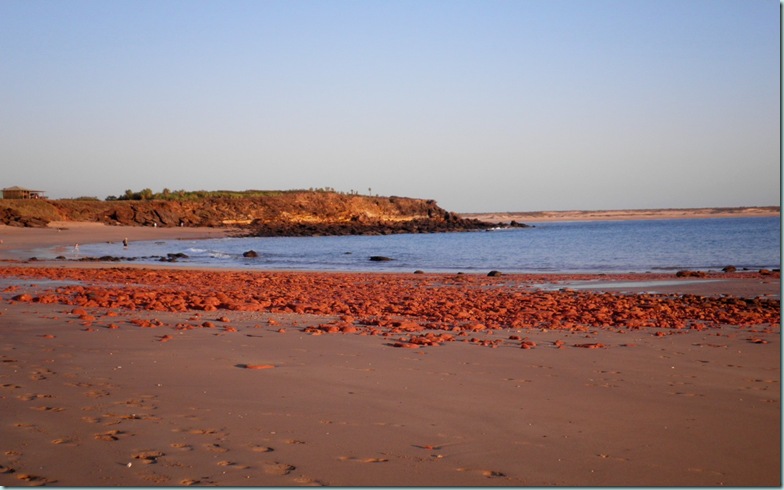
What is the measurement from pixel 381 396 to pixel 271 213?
310 ft

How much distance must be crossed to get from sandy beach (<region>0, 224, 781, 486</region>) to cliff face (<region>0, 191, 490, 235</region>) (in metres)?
55.2

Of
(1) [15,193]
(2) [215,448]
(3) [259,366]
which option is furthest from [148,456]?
(1) [15,193]

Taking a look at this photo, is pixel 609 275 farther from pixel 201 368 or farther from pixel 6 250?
pixel 6 250

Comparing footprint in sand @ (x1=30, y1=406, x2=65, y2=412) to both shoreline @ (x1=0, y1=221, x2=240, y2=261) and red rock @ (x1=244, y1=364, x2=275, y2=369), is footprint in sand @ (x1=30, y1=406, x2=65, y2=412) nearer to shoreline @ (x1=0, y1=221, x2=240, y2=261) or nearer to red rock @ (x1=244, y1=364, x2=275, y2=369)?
red rock @ (x1=244, y1=364, x2=275, y2=369)

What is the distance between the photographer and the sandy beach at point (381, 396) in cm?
471

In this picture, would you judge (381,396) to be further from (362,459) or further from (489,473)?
(489,473)

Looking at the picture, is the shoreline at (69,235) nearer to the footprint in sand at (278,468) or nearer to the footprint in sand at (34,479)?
the footprint in sand at (34,479)

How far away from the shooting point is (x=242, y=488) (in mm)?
4316

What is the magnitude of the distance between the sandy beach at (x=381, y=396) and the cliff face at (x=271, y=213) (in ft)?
181

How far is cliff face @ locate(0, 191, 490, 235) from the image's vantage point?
71.9 m

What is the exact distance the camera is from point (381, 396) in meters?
6.54

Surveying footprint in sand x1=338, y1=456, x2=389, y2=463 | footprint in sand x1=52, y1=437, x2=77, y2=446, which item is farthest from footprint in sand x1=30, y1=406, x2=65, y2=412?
footprint in sand x1=338, y1=456, x2=389, y2=463

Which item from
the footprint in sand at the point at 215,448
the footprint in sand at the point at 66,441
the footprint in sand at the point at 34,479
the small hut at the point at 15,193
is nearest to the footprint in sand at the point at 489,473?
the footprint in sand at the point at 215,448

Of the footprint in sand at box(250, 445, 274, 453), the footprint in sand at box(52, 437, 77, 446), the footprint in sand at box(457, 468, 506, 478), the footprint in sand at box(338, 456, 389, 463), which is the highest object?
the footprint in sand at box(52, 437, 77, 446)
